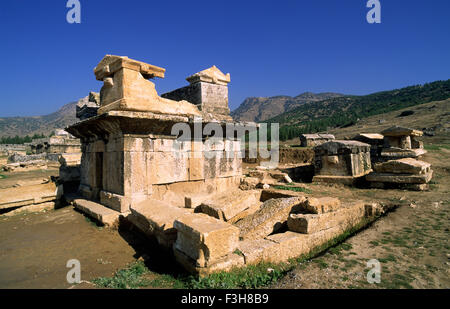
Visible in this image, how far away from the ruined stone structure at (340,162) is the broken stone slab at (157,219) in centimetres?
725

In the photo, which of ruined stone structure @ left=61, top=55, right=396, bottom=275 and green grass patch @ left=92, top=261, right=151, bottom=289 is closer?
green grass patch @ left=92, top=261, right=151, bottom=289

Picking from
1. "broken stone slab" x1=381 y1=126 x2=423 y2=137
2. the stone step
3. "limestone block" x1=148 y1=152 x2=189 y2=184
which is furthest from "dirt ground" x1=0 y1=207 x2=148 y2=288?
"broken stone slab" x1=381 y1=126 x2=423 y2=137

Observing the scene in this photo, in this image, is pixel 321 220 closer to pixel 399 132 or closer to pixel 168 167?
pixel 168 167

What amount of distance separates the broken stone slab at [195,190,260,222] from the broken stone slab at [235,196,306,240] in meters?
0.23

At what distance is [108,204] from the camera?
493cm

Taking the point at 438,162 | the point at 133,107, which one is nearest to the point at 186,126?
the point at 133,107

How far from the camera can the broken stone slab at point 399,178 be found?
25.2 feet

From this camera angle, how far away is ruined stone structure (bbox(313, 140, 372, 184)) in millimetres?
9141

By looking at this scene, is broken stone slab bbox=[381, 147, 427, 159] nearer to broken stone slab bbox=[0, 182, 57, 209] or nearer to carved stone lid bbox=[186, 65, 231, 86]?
carved stone lid bbox=[186, 65, 231, 86]

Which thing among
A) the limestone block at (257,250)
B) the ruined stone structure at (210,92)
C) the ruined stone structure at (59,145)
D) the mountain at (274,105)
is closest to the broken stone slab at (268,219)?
the limestone block at (257,250)

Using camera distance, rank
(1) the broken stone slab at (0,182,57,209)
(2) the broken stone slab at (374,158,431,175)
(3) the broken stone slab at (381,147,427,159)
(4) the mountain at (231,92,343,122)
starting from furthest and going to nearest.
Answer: (4) the mountain at (231,92,343,122) < (3) the broken stone slab at (381,147,427,159) < (2) the broken stone slab at (374,158,431,175) < (1) the broken stone slab at (0,182,57,209)

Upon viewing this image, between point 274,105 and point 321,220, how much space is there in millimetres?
183210

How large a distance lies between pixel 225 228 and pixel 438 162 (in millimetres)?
13676
